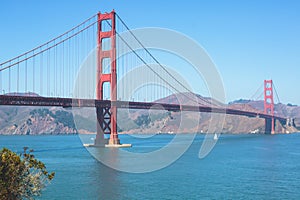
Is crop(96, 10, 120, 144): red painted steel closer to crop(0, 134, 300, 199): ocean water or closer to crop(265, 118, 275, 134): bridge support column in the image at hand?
crop(0, 134, 300, 199): ocean water

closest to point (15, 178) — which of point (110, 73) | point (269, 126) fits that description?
point (110, 73)

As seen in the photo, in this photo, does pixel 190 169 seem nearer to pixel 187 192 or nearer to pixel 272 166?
pixel 272 166

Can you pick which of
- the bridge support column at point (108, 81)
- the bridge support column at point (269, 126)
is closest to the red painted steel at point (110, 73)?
the bridge support column at point (108, 81)

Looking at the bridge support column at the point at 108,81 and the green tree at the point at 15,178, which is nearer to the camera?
the green tree at the point at 15,178

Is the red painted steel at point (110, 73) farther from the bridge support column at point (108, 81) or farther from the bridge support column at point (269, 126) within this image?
the bridge support column at point (269, 126)

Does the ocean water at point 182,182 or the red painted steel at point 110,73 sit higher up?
the red painted steel at point 110,73

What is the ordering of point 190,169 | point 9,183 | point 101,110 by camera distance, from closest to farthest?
point 9,183 → point 190,169 → point 101,110

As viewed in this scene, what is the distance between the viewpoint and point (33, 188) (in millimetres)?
14789

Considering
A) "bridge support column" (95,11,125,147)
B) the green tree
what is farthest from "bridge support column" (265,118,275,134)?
the green tree

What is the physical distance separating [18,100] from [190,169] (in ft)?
62.2

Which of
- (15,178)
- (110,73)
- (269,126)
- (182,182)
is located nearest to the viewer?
(15,178)

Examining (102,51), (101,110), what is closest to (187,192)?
(101,110)

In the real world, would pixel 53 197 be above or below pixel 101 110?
below

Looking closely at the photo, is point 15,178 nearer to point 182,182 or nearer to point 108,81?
point 182,182
